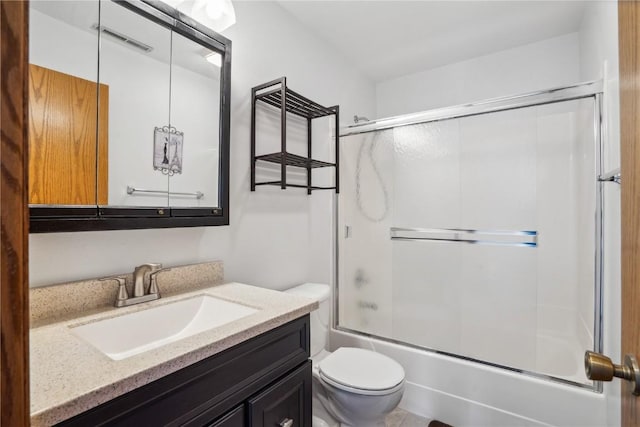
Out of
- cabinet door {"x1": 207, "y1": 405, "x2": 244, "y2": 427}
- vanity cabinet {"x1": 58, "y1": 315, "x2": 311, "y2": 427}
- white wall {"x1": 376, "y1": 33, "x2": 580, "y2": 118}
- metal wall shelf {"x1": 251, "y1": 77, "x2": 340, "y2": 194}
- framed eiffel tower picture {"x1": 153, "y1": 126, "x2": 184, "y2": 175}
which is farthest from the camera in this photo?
white wall {"x1": 376, "y1": 33, "x2": 580, "y2": 118}

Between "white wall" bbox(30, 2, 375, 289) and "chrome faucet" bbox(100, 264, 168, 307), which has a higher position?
"white wall" bbox(30, 2, 375, 289)

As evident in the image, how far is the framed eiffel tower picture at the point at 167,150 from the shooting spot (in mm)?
1199

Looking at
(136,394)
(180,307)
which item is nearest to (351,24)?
(180,307)

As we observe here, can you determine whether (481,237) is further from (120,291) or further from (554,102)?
(120,291)

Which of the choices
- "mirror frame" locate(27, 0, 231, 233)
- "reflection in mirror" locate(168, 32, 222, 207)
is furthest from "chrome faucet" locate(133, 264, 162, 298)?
"reflection in mirror" locate(168, 32, 222, 207)

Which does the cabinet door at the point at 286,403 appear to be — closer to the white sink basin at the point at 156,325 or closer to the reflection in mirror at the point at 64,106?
the white sink basin at the point at 156,325

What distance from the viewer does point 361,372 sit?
153 cm

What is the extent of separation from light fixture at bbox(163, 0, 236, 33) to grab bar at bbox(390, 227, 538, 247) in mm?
1619

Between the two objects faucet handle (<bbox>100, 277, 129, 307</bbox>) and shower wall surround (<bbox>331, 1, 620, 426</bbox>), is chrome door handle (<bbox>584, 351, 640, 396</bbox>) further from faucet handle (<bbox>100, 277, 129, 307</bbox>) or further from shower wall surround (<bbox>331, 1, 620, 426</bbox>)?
faucet handle (<bbox>100, 277, 129, 307</bbox>)

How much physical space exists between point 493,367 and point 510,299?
423 mm

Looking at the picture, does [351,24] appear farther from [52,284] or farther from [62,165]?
[52,284]

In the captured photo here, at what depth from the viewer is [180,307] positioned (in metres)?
1.16

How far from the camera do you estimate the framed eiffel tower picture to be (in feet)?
3.93

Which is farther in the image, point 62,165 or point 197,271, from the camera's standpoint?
point 197,271
